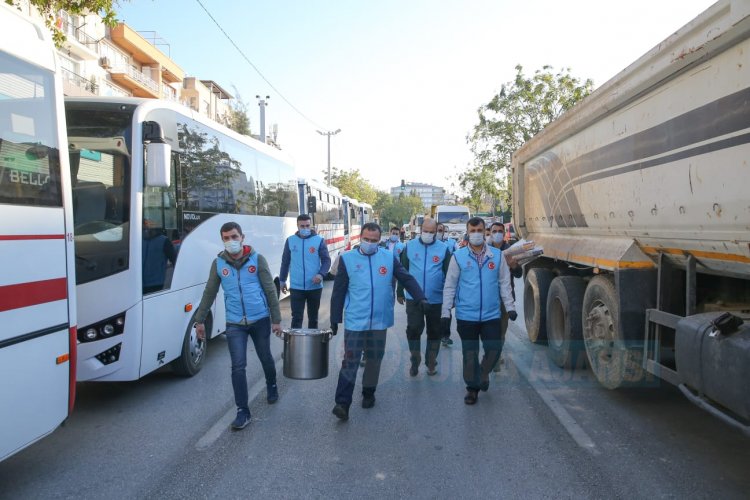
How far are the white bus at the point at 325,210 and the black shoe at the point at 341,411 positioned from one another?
8.43 meters

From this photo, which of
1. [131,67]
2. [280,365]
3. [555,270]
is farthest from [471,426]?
[131,67]

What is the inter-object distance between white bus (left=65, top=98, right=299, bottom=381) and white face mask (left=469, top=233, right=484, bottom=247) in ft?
9.49

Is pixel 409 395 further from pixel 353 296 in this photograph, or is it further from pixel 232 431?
pixel 232 431

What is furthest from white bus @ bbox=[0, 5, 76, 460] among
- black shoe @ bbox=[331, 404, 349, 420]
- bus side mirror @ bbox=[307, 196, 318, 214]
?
bus side mirror @ bbox=[307, 196, 318, 214]

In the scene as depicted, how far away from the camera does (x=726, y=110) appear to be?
134 inches

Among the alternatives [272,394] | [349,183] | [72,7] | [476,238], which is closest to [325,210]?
[72,7]

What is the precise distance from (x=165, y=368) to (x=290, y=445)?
2.89 metres

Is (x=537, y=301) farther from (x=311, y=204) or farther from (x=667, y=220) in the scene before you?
(x=311, y=204)

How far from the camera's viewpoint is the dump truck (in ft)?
10.9

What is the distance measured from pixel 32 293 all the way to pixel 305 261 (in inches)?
151

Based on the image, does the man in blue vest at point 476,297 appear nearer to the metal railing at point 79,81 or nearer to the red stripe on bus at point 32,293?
the red stripe on bus at point 32,293

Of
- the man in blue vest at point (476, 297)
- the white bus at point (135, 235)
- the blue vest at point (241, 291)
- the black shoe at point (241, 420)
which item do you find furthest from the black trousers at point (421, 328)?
the white bus at point (135, 235)

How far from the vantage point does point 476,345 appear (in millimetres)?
5469

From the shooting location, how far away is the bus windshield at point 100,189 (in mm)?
4879
